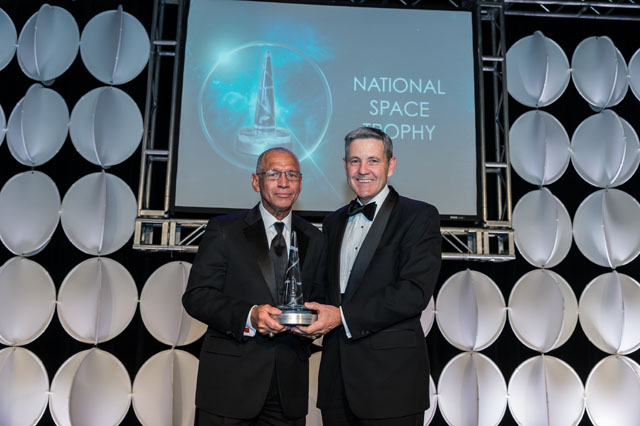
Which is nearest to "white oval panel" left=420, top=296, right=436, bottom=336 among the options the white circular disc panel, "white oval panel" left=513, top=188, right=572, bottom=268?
the white circular disc panel

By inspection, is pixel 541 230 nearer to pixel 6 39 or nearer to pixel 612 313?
pixel 612 313

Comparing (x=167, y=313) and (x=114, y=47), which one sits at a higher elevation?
(x=114, y=47)

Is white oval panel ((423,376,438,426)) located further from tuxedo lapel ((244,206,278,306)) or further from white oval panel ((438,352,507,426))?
tuxedo lapel ((244,206,278,306))

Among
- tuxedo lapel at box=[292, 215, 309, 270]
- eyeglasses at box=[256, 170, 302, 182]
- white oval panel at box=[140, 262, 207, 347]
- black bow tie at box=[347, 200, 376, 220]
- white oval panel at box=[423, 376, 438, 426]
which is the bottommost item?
white oval panel at box=[423, 376, 438, 426]

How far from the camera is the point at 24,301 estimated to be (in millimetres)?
4176

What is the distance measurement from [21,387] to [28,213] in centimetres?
116

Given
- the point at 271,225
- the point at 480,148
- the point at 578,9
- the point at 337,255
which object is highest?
the point at 578,9

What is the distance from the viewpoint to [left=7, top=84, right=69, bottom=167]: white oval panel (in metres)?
4.35

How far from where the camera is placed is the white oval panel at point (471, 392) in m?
4.21

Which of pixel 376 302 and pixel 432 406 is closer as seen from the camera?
pixel 376 302

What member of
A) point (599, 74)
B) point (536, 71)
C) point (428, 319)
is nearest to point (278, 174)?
point (428, 319)

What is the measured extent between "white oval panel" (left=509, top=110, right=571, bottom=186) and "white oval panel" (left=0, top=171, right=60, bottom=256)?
3.29m

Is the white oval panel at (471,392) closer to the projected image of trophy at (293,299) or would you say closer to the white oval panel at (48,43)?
the projected image of trophy at (293,299)

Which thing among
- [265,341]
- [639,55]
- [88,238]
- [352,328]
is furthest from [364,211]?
[639,55]
